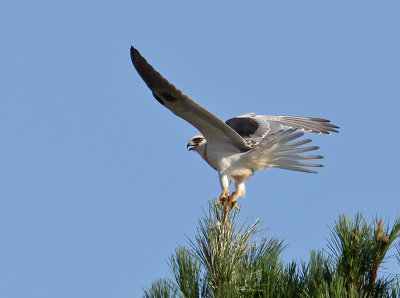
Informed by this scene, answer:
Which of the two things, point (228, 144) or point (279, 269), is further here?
point (228, 144)

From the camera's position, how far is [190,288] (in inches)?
139

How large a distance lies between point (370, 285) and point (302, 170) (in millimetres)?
2525

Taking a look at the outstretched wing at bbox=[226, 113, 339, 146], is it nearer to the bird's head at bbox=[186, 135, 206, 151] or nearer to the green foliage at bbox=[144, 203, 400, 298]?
the bird's head at bbox=[186, 135, 206, 151]

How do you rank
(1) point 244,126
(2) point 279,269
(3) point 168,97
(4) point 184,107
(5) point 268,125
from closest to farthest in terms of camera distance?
(2) point 279,269 → (3) point 168,97 → (4) point 184,107 → (1) point 244,126 → (5) point 268,125

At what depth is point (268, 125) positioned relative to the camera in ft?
24.5

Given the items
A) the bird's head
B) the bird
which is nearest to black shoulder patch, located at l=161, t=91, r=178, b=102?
the bird

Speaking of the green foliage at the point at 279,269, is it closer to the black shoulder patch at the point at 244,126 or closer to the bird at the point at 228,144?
the bird at the point at 228,144

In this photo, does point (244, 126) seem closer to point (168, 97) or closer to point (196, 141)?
point (196, 141)

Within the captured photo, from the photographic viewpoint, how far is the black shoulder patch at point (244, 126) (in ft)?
23.7

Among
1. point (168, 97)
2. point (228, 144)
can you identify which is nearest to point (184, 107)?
point (168, 97)

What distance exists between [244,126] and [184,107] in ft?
5.04

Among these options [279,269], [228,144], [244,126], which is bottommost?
[279,269]

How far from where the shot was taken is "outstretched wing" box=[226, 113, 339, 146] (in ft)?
23.5

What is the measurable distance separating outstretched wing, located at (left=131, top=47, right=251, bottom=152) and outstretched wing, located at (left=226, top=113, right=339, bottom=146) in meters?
0.38
